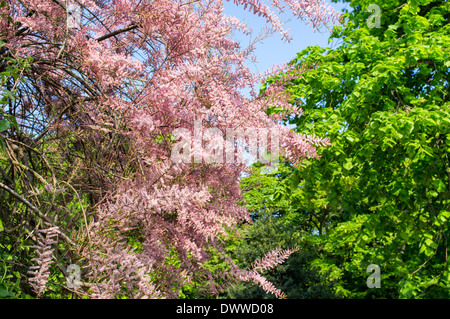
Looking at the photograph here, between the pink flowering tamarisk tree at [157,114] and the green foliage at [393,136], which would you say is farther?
the green foliage at [393,136]

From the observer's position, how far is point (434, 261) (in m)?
7.34

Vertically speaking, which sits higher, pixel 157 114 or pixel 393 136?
pixel 393 136

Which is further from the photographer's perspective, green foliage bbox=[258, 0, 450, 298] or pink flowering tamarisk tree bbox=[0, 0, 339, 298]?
green foliage bbox=[258, 0, 450, 298]

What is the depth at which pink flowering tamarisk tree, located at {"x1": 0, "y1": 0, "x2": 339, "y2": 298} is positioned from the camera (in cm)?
Result: 276

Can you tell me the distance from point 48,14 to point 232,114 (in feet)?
5.61

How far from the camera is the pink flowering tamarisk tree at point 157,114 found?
9.06ft

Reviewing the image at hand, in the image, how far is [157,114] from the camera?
2867 mm

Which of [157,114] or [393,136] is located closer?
[157,114]

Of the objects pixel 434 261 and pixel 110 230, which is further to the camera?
pixel 434 261
